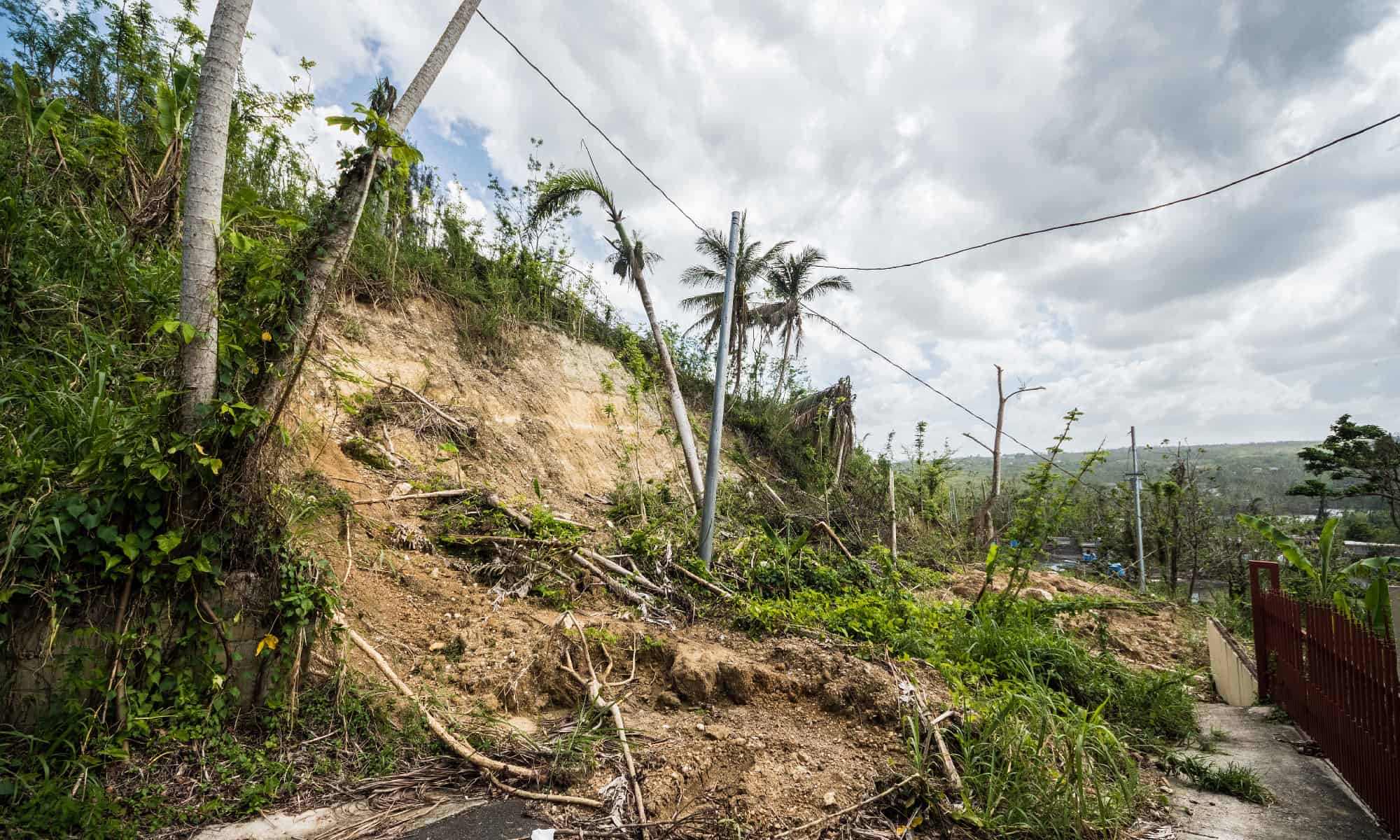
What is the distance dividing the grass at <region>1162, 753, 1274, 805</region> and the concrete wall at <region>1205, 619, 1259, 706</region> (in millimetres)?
2225

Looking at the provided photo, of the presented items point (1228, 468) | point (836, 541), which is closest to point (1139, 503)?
point (836, 541)

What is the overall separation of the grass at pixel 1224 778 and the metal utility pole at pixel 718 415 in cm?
399

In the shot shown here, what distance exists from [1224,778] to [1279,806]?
0.26 meters

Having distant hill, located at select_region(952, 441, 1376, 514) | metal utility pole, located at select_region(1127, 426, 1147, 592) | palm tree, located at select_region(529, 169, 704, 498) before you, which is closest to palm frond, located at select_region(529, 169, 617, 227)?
palm tree, located at select_region(529, 169, 704, 498)

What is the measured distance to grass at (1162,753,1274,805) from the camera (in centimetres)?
363

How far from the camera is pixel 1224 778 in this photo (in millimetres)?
3727

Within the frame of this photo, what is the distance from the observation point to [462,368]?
27.9 feet

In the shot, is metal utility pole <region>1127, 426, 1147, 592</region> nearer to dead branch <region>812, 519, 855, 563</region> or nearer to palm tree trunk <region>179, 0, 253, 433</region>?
dead branch <region>812, 519, 855, 563</region>

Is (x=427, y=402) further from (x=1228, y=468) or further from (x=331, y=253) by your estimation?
(x=1228, y=468)

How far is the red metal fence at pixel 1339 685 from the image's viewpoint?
132 inches

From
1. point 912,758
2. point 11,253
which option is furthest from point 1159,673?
point 11,253

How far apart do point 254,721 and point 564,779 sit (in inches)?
67.1

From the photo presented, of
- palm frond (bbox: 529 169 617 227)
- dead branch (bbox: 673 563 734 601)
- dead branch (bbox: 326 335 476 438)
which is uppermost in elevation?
palm frond (bbox: 529 169 617 227)

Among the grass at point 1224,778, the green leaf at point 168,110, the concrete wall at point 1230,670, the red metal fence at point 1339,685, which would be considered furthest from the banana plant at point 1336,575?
the green leaf at point 168,110
